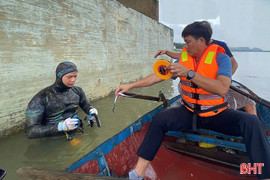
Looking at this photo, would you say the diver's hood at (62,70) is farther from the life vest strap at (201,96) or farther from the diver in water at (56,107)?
the life vest strap at (201,96)

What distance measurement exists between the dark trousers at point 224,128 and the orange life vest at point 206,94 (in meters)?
0.09

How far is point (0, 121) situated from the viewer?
400cm

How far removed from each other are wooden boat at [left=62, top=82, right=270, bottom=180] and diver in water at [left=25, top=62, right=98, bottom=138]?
1110 mm

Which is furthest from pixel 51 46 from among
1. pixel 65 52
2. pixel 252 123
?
pixel 252 123

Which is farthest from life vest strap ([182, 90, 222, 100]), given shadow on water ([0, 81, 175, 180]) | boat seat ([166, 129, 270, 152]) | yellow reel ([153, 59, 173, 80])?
shadow on water ([0, 81, 175, 180])

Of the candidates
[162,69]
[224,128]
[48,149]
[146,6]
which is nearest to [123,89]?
[162,69]

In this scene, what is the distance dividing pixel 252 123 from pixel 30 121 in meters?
3.51

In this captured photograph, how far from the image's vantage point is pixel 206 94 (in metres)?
2.22

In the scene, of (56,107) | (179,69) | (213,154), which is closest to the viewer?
(179,69)

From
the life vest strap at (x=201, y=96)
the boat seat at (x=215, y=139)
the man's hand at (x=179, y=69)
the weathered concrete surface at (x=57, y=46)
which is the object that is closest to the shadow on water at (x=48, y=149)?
the weathered concrete surface at (x=57, y=46)

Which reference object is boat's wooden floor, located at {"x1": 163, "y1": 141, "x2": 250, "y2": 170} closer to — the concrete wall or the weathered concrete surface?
the weathered concrete surface

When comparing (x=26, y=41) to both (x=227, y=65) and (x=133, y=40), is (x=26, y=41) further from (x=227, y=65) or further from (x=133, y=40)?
(x=133, y=40)

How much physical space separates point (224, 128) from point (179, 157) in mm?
1158

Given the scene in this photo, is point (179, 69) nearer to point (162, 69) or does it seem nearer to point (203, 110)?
point (162, 69)
